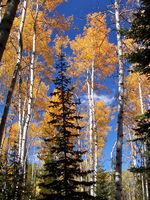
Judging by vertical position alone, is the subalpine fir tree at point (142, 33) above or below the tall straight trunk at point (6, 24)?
above

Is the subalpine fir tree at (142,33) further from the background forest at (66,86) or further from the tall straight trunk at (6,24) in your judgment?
the tall straight trunk at (6,24)

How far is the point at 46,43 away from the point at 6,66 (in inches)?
108

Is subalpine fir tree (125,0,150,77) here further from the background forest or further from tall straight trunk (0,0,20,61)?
tall straight trunk (0,0,20,61)

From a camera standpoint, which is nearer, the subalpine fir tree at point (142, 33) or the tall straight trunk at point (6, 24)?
the tall straight trunk at point (6, 24)

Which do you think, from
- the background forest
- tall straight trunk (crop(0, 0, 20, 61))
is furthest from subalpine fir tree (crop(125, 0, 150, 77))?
tall straight trunk (crop(0, 0, 20, 61))

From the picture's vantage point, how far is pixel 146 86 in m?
15.6

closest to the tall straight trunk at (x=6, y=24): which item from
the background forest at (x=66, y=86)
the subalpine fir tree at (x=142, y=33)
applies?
the background forest at (x=66, y=86)

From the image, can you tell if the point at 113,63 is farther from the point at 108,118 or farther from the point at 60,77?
the point at 108,118

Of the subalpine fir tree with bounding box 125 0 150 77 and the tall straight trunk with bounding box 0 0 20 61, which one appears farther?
the subalpine fir tree with bounding box 125 0 150 77

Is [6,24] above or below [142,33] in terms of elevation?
below

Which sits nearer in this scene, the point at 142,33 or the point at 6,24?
the point at 6,24

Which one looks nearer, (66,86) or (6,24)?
(6,24)

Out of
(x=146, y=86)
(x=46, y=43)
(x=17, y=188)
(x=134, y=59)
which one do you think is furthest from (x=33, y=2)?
(x=146, y=86)

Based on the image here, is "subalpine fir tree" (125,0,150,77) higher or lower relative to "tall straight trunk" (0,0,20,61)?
higher
